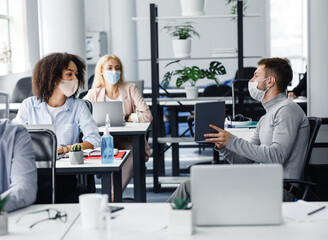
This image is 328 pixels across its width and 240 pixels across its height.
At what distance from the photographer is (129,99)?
509 centimetres

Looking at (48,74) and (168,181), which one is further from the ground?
(48,74)

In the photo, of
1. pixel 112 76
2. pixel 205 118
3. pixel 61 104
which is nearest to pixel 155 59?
pixel 112 76

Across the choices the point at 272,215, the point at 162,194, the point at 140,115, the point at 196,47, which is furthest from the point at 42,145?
the point at 196,47

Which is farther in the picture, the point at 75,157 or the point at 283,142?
the point at 75,157

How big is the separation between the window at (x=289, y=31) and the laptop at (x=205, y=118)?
7.54 meters

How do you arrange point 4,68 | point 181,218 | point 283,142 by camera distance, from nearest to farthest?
point 181,218, point 283,142, point 4,68

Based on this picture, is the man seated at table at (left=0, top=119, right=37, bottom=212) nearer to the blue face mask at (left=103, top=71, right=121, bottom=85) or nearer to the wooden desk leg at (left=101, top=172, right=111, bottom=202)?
the wooden desk leg at (left=101, top=172, right=111, bottom=202)

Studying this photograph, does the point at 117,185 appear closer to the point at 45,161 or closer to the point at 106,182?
the point at 106,182

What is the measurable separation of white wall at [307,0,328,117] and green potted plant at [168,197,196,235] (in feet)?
11.3

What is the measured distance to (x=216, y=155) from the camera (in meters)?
5.39

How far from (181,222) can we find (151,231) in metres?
0.12

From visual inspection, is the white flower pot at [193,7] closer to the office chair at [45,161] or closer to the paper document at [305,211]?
the office chair at [45,161]

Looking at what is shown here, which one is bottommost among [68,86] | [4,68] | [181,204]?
[181,204]

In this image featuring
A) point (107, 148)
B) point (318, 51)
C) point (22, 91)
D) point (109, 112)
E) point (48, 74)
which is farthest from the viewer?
point (22, 91)
